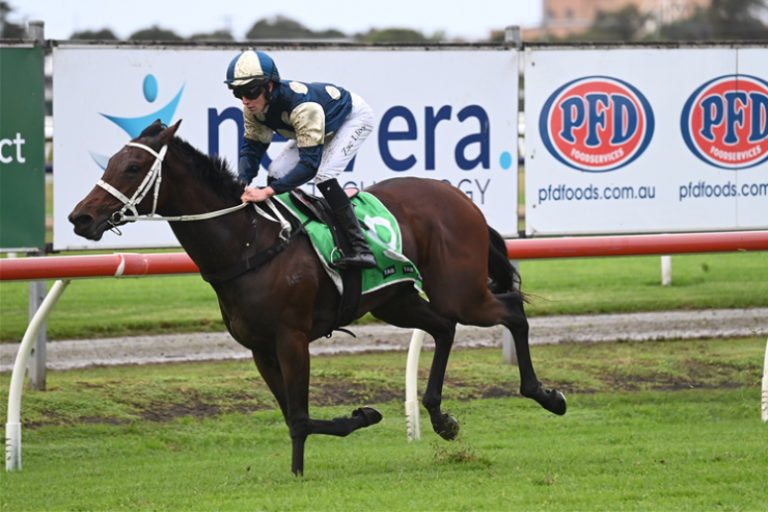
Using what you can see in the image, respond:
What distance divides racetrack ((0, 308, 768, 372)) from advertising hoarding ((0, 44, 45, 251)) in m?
1.22

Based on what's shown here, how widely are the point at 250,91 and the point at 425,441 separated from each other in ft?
8.41

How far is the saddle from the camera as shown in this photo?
5.24 metres

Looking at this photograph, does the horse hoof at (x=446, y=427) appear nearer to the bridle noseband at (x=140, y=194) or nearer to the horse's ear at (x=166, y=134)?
the bridle noseband at (x=140, y=194)

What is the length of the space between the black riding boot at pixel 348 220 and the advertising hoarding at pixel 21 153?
132 inches

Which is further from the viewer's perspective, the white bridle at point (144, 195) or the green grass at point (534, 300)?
the green grass at point (534, 300)

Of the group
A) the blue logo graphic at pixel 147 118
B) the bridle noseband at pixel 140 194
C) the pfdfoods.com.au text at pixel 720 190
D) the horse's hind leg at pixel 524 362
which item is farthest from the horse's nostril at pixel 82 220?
the pfdfoods.com.au text at pixel 720 190

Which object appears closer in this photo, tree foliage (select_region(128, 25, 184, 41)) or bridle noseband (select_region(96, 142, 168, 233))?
bridle noseband (select_region(96, 142, 168, 233))

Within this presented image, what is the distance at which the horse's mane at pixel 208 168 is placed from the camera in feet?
16.1

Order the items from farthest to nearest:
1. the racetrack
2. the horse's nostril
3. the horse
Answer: the racetrack
the horse
the horse's nostril

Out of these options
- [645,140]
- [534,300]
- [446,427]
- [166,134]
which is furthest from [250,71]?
[534,300]

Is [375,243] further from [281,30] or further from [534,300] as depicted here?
[281,30]

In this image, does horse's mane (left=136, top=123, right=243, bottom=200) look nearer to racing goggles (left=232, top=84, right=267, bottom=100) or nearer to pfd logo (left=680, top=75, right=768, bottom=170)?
racing goggles (left=232, top=84, right=267, bottom=100)

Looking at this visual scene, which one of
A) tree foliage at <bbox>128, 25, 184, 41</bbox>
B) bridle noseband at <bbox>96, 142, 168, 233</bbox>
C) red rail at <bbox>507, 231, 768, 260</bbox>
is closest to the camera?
bridle noseband at <bbox>96, 142, 168, 233</bbox>

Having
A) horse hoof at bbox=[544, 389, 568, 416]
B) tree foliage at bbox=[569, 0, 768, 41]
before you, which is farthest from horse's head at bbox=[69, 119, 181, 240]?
tree foliage at bbox=[569, 0, 768, 41]
